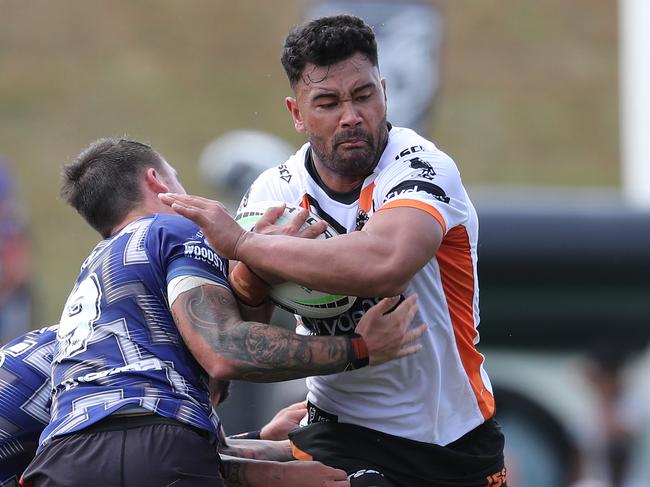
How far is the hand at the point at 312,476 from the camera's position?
517 cm

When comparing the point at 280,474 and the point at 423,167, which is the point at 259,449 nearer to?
the point at 280,474

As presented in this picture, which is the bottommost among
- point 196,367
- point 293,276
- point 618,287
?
point 618,287

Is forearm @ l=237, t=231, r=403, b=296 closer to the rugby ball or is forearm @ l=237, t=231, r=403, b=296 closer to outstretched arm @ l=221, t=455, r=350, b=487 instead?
the rugby ball

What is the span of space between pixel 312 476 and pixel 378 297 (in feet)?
2.64

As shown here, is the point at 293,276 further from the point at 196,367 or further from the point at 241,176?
the point at 241,176

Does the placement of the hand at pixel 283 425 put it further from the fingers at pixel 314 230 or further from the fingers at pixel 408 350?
the fingers at pixel 314 230

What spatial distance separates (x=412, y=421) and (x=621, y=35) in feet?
94.9

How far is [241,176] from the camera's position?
1402cm

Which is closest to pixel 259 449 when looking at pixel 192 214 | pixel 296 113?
pixel 192 214

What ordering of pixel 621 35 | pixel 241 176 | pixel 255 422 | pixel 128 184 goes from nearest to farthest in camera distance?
1. pixel 128 184
2. pixel 255 422
3. pixel 241 176
4. pixel 621 35

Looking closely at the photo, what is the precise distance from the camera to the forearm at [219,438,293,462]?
577cm

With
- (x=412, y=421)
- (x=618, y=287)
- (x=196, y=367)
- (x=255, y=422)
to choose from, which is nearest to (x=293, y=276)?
(x=196, y=367)

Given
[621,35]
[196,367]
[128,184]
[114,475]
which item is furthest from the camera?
[621,35]

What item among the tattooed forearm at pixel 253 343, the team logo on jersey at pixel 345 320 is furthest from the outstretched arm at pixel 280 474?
the team logo on jersey at pixel 345 320
